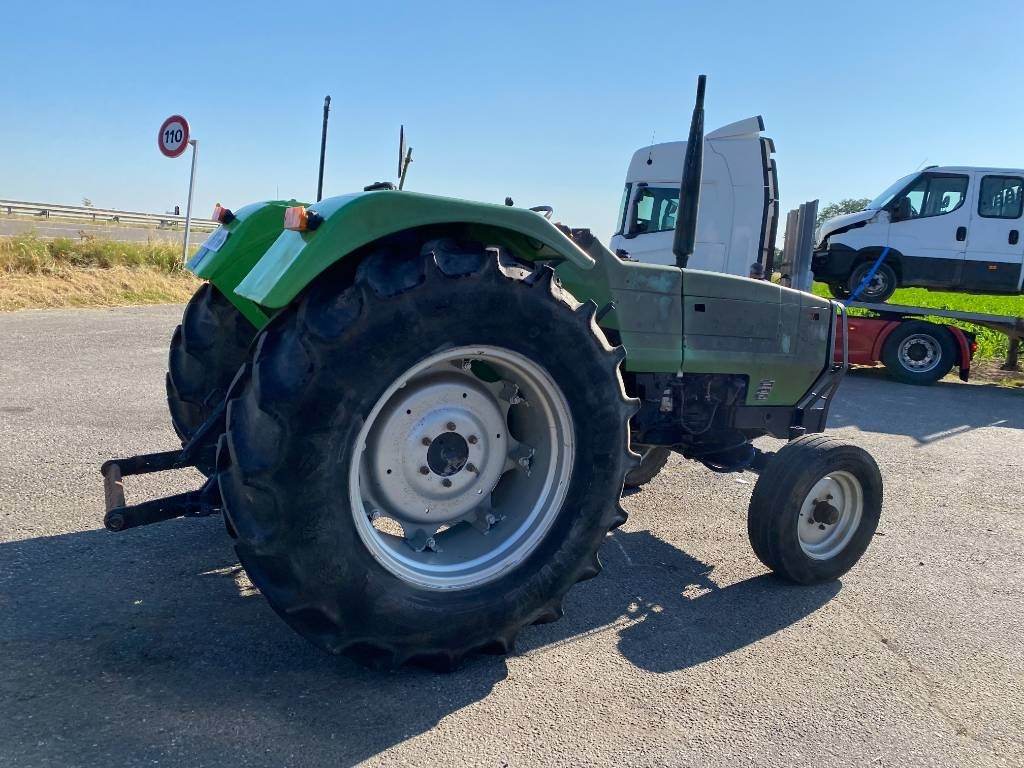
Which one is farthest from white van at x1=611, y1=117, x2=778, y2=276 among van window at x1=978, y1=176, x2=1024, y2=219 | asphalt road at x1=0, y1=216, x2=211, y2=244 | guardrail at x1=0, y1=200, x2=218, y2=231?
guardrail at x1=0, y1=200, x2=218, y2=231

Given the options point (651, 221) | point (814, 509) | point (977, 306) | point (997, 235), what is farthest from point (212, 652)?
point (977, 306)

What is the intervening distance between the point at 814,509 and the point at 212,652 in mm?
2814

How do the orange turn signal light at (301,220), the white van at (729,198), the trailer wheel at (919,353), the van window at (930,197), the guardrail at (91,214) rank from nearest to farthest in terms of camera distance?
the orange turn signal light at (301,220), the trailer wheel at (919,353), the white van at (729,198), the van window at (930,197), the guardrail at (91,214)

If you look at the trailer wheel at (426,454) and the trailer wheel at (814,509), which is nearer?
the trailer wheel at (426,454)

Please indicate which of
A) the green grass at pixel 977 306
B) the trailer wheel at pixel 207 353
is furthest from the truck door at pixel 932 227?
the trailer wheel at pixel 207 353

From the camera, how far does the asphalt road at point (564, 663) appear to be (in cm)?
255

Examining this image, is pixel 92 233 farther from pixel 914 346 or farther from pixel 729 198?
pixel 914 346

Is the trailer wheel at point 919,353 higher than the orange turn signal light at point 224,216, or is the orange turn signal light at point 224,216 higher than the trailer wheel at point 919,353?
the orange turn signal light at point 224,216

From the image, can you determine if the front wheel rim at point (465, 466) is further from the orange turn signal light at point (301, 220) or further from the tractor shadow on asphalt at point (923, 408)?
the tractor shadow on asphalt at point (923, 408)

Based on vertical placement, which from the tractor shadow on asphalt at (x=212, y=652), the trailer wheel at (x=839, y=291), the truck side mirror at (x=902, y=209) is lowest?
the tractor shadow on asphalt at (x=212, y=652)

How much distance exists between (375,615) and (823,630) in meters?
2.05

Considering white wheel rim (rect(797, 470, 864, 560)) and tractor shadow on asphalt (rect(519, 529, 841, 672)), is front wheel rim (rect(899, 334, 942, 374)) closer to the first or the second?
white wheel rim (rect(797, 470, 864, 560))

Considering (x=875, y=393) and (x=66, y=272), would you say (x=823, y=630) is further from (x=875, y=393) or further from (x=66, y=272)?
(x=66, y=272)

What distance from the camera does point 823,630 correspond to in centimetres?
362
